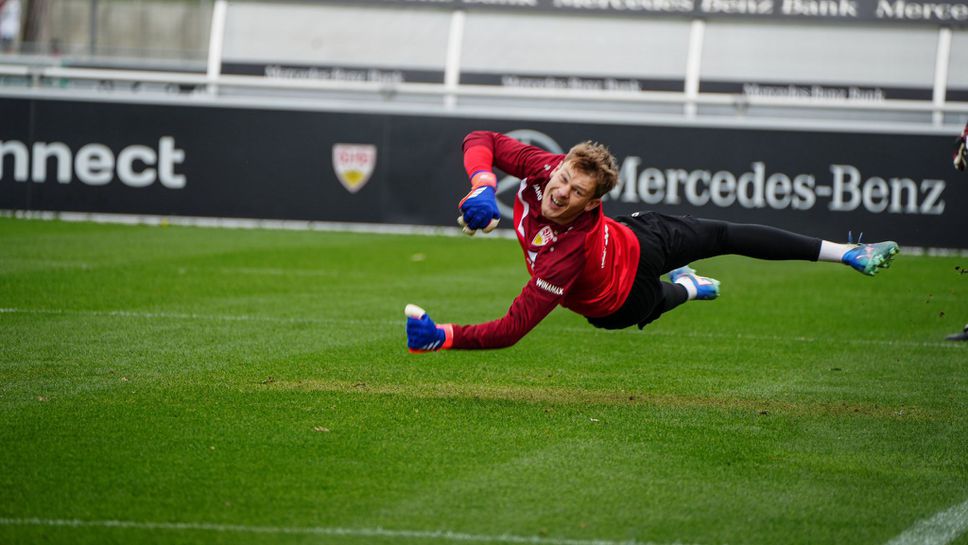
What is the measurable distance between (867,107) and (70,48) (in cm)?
2469

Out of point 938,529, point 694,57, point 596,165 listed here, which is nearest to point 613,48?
point 694,57

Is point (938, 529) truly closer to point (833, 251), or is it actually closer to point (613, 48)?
point (833, 251)

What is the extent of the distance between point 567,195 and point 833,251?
1.75 metres

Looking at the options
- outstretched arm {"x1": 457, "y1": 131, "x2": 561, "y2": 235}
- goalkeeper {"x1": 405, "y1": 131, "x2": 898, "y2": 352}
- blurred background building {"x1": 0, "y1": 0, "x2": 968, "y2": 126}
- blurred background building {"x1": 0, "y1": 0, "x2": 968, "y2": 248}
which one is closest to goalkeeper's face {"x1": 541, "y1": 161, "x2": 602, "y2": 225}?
goalkeeper {"x1": 405, "y1": 131, "x2": 898, "y2": 352}

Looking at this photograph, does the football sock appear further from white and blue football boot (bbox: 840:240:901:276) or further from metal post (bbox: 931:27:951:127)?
metal post (bbox: 931:27:951:127)

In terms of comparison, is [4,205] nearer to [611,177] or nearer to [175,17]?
[611,177]

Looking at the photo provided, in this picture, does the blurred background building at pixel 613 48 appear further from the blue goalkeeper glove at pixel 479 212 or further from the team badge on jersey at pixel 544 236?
the blue goalkeeper glove at pixel 479 212

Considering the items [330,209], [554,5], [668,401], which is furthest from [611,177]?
[554,5]

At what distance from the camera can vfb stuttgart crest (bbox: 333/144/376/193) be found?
701 inches

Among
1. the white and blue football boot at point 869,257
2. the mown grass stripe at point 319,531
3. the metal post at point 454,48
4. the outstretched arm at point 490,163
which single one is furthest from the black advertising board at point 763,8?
the mown grass stripe at point 319,531

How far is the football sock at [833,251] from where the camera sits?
715cm

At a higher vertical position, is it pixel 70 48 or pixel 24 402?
pixel 70 48

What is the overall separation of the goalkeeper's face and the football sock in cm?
148

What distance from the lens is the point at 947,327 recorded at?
10773 mm
